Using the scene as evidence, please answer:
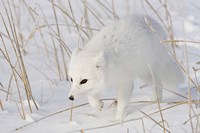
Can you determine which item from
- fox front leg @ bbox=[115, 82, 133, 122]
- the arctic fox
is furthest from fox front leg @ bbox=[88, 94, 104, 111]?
fox front leg @ bbox=[115, 82, 133, 122]

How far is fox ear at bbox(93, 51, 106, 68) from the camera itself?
243 centimetres

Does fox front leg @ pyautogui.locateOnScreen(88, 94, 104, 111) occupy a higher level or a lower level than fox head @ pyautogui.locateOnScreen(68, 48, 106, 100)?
lower

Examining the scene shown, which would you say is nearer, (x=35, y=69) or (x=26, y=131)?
(x=26, y=131)

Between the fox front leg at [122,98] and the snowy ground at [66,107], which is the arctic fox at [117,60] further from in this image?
the snowy ground at [66,107]

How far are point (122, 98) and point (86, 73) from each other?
246 millimetres

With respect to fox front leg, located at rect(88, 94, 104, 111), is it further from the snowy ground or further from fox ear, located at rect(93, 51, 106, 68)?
fox ear, located at rect(93, 51, 106, 68)

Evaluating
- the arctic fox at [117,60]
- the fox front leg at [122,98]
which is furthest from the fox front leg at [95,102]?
the fox front leg at [122,98]

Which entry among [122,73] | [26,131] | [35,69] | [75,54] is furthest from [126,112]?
[35,69]

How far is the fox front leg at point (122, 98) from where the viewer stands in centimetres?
251

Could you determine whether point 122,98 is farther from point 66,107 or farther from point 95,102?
point 66,107

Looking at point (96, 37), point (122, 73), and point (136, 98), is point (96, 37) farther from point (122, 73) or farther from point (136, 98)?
point (136, 98)

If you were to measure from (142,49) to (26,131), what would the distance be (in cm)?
81

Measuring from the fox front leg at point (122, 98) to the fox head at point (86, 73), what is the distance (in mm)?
123

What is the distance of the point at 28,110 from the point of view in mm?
2555
